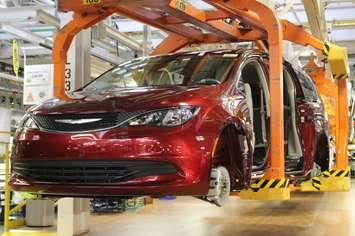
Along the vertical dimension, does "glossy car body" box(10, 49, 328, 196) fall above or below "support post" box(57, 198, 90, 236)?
above

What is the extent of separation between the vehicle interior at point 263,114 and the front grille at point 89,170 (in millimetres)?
1379

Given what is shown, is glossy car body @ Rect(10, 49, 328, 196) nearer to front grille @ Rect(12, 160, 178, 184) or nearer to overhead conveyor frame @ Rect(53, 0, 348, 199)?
front grille @ Rect(12, 160, 178, 184)

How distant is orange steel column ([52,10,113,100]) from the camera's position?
5331mm

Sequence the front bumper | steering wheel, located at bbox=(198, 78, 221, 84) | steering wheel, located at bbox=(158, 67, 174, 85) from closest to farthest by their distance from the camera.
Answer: the front bumper
steering wheel, located at bbox=(198, 78, 221, 84)
steering wheel, located at bbox=(158, 67, 174, 85)

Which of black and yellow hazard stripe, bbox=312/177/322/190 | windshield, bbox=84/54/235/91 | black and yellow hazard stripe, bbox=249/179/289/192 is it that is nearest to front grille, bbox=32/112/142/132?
windshield, bbox=84/54/235/91

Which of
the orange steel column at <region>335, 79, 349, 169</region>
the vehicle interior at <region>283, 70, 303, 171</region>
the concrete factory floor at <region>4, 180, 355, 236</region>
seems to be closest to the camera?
the vehicle interior at <region>283, 70, 303, 171</region>

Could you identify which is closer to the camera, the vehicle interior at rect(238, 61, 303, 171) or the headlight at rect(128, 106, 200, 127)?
the headlight at rect(128, 106, 200, 127)

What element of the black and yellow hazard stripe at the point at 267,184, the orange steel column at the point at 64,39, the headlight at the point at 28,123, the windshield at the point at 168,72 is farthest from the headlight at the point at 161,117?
the orange steel column at the point at 64,39

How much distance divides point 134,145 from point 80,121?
1.73 feet

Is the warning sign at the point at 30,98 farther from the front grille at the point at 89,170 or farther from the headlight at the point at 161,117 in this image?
the headlight at the point at 161,117

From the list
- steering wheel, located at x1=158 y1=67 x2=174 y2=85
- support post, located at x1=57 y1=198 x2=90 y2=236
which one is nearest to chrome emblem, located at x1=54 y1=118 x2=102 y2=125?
steering wheel, located at x1=158 y1=67 x2=174 y2=85

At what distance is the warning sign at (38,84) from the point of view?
6895 mm

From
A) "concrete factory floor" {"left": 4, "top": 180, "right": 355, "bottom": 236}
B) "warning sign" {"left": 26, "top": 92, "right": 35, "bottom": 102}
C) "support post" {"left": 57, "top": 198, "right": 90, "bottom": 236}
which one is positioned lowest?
"concrete factory floor" {"left": 4, "top": 180, "right": 355, "bottom": 236}

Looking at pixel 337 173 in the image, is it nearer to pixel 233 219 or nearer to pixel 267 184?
pixel 233 219
